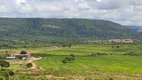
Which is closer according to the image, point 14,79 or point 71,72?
point 14,79

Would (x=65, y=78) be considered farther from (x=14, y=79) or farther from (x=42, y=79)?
(x=14, y=79)

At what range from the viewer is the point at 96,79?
303 feet

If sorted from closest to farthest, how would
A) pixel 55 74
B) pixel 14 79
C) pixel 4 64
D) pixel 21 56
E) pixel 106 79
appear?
pixel 14 79, pixel 106 79, pixel 55 74, pixel 4 64, pixel 21 56

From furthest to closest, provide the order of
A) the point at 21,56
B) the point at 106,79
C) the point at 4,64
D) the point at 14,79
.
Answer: the point at 21,56 < the point at 4,64 < the point at 106,79 < the point at 14,79

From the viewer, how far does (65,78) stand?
311 feet

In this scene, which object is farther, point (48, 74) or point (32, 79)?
point (48, 74)

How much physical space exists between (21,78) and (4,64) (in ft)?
112

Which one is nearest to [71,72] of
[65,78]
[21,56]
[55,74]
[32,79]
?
[55,74]

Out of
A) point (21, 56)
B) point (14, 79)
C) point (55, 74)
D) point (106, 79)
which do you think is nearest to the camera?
point (14, 79)

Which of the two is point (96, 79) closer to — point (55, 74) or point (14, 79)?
point (55, 74)

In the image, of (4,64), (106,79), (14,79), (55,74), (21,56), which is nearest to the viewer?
(14,79)

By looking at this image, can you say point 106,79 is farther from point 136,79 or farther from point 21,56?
point 21,56

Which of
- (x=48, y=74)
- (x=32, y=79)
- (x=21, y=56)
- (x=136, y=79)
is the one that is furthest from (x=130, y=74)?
(x=21, y=56)

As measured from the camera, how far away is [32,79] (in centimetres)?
9106
